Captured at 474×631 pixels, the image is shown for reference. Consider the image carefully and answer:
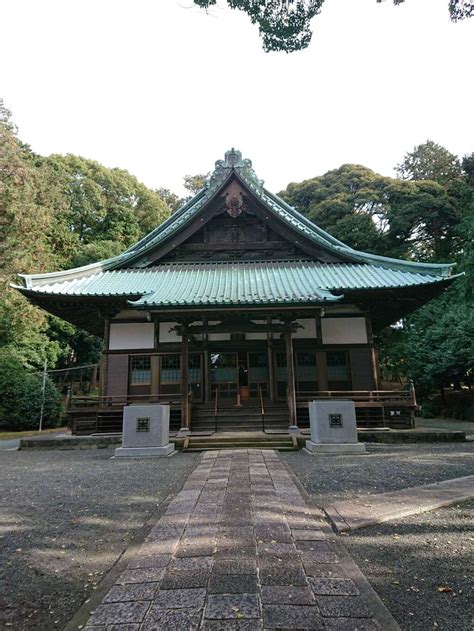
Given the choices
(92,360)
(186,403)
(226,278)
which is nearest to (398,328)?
(226,278)

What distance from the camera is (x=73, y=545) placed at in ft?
11.9

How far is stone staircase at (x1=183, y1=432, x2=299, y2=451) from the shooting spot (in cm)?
973

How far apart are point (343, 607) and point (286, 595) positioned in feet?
1.21

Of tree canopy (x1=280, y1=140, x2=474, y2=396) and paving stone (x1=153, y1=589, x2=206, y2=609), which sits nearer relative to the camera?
paving stone (x1=153, y1=589, x2=206, y2=609)

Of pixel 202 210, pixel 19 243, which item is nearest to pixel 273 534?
pixel 202 210

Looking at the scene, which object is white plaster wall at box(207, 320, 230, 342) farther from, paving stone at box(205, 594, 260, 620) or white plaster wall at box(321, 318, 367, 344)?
paving stone at box(205, 594, 260, 620)

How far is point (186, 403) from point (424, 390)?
1871 centimetres

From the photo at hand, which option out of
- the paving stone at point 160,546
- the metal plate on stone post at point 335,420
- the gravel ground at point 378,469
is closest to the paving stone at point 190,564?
the paving stone at point 160,546

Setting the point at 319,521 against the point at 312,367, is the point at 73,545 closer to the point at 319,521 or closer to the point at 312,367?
the point at 319,521

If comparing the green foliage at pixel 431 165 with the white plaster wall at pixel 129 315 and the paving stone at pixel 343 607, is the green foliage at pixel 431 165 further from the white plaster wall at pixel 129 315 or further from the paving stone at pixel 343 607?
A: the paving stone at pixel 343 607

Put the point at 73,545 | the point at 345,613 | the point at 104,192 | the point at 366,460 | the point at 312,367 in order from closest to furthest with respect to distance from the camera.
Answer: the point at 345,613 < the point at 73,545 < the point at 366,460 < the point at 312,367 < the point at 104,192

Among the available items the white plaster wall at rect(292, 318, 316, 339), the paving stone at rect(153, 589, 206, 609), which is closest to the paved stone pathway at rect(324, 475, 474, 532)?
the paving stone at rect(153, 589, 206, 609)

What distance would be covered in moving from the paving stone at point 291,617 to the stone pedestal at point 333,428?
691cm

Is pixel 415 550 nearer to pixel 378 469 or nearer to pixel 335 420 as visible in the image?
pixel 378 469
